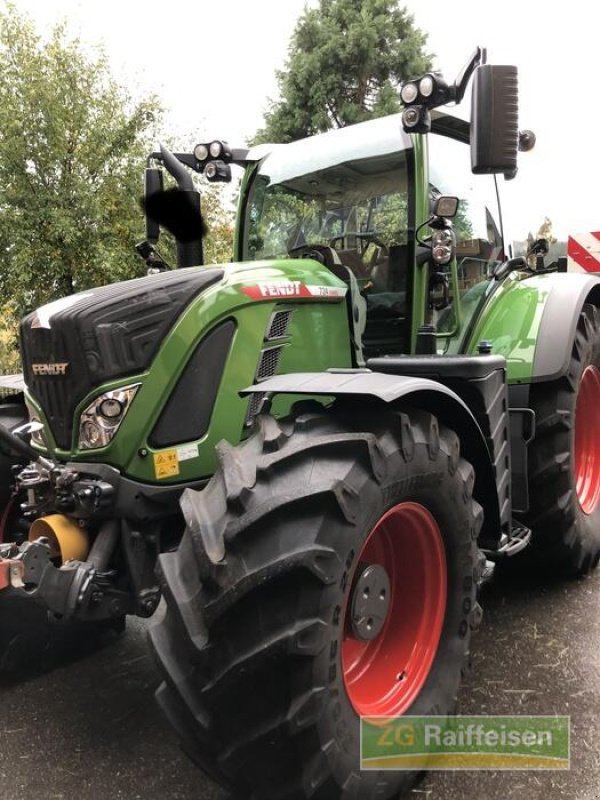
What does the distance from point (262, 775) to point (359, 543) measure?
2.14 feet

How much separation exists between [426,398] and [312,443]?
630mm

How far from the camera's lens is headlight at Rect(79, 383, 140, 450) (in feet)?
7.75

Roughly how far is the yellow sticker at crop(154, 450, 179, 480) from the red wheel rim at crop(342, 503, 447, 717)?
72 cm

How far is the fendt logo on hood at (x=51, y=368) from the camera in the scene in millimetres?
2402

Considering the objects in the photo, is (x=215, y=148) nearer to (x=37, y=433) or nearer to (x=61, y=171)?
(x=37, y=433)

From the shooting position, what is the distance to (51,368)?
2.44 meters

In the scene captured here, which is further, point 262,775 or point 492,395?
point 492,395

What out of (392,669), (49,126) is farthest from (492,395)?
(49,126)

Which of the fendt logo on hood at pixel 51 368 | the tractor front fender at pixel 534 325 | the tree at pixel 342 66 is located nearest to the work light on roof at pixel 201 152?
the tractor front fender at pixel 534 325

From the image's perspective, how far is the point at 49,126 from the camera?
31.7ft

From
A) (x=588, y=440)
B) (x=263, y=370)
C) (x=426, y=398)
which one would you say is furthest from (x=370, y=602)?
(x=588, y=440)

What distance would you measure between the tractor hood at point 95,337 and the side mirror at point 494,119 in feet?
3.68

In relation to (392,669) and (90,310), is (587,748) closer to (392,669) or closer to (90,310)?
(392,669)

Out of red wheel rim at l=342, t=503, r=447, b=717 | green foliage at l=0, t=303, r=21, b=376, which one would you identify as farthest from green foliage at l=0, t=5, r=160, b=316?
red wheel rim at l=342, t=503, r=447, b=717
